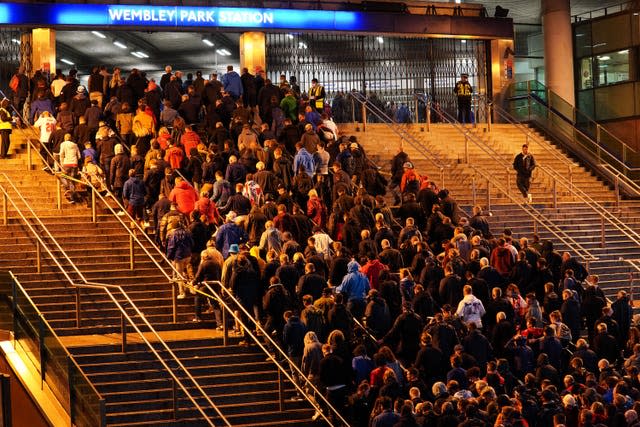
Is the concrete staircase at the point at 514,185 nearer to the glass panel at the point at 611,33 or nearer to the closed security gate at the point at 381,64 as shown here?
the closed security gate at the point at 381,64

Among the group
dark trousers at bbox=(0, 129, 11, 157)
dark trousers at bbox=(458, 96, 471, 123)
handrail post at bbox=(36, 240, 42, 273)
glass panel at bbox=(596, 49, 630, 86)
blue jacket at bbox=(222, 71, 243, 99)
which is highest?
glass panel at bbox=(596, 49, 630, 86)

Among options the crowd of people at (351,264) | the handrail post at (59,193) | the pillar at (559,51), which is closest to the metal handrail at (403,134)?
the crowd of people at (351,264)

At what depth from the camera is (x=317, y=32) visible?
35.5m

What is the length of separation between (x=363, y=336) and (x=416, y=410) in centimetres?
350

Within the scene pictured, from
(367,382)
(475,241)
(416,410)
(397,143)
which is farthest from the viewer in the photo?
(397,143)

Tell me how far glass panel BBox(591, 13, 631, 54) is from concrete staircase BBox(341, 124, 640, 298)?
4.99 meters

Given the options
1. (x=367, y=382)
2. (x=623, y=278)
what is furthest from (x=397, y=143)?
(x=367, y=382)

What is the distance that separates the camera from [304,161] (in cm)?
2461

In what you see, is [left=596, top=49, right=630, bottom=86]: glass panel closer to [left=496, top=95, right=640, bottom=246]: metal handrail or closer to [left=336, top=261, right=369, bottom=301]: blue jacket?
[left=496, top=95, right=640, bottom=246]: metal handrail

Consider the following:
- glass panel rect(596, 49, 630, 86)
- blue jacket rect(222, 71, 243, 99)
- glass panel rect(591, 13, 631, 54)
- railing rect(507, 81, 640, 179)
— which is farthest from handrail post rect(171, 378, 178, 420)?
glass panel rect(591, 13, 631, 54)

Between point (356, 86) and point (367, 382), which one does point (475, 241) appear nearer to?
point (367, 382)

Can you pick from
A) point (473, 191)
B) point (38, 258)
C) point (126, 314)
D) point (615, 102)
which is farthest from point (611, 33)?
point (126, 314)

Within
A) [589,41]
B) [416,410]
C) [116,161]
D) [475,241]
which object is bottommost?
[416,410]

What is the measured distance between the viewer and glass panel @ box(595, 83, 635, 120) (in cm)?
3691
